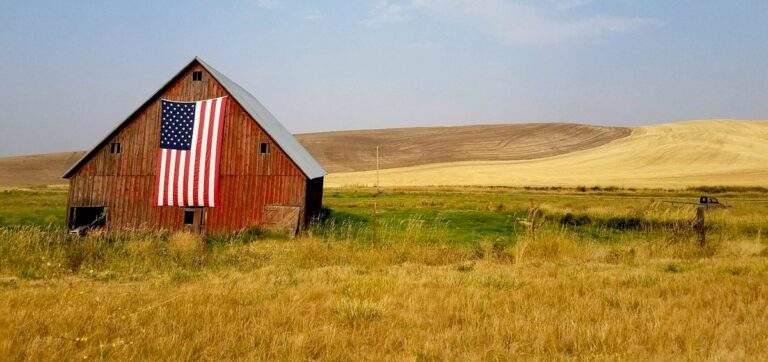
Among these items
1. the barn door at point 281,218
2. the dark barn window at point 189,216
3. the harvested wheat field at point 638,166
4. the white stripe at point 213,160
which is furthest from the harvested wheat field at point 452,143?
the barn door at point 281,218

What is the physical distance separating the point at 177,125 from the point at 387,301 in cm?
2020

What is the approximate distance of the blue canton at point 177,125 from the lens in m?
24.4

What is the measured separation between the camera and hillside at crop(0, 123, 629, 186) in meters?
85.1

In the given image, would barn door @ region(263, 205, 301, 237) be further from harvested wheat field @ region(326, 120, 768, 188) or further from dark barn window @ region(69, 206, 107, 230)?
harvested wheat field @ region(326, 120, 768, 188)

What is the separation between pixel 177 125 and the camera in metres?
24.6

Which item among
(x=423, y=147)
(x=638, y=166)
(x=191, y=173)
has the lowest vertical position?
(x=191, y=173)

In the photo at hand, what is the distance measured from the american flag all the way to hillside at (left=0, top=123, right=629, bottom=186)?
57723 mm

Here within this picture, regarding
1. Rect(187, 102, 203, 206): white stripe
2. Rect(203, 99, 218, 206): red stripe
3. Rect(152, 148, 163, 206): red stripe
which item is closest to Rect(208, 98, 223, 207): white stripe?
Rect(203, 99, 218, 206): red stripe

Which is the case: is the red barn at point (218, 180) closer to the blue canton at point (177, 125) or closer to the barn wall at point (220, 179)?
the barn wall at point (220, 179)

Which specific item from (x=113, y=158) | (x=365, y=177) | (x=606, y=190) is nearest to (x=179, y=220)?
(x=113, y=158)

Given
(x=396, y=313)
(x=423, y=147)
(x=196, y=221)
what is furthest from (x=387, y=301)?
(x=423, y=147)

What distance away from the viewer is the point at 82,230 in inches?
960

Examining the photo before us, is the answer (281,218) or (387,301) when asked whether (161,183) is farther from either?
(387,301)

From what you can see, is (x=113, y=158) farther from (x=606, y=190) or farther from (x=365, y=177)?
(x=365, y=177)
